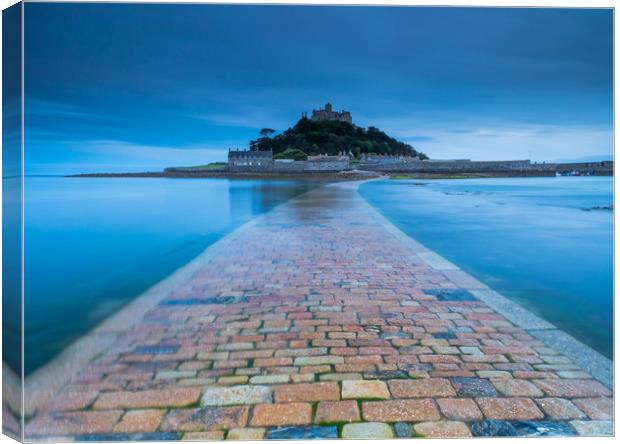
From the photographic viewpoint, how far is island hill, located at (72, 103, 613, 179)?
20453 millimetres

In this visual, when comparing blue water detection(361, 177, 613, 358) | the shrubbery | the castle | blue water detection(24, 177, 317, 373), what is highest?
the shrubbery

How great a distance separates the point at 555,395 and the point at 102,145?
4.20m

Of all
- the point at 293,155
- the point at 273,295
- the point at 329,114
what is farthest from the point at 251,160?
the point at 273,295

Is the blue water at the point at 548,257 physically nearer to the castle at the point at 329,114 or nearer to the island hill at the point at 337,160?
the island hill at the point at 337,160

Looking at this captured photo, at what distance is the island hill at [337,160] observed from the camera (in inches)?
805

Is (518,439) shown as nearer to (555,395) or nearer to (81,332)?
(555,395)

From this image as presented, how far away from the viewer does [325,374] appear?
233 cm

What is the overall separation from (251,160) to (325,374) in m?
30.2

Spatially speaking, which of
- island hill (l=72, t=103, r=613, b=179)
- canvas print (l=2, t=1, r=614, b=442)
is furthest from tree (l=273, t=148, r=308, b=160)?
canvas print (l=2, t=1, r=614, b=442)

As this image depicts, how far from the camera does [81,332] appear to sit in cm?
336

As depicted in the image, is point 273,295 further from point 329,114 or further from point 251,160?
point 251,160

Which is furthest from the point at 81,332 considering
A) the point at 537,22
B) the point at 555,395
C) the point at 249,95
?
the point at 537,22

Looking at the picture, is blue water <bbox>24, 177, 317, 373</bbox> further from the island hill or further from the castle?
the island hill

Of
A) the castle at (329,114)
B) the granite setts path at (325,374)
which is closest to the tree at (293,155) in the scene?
the castle at (329,114)
